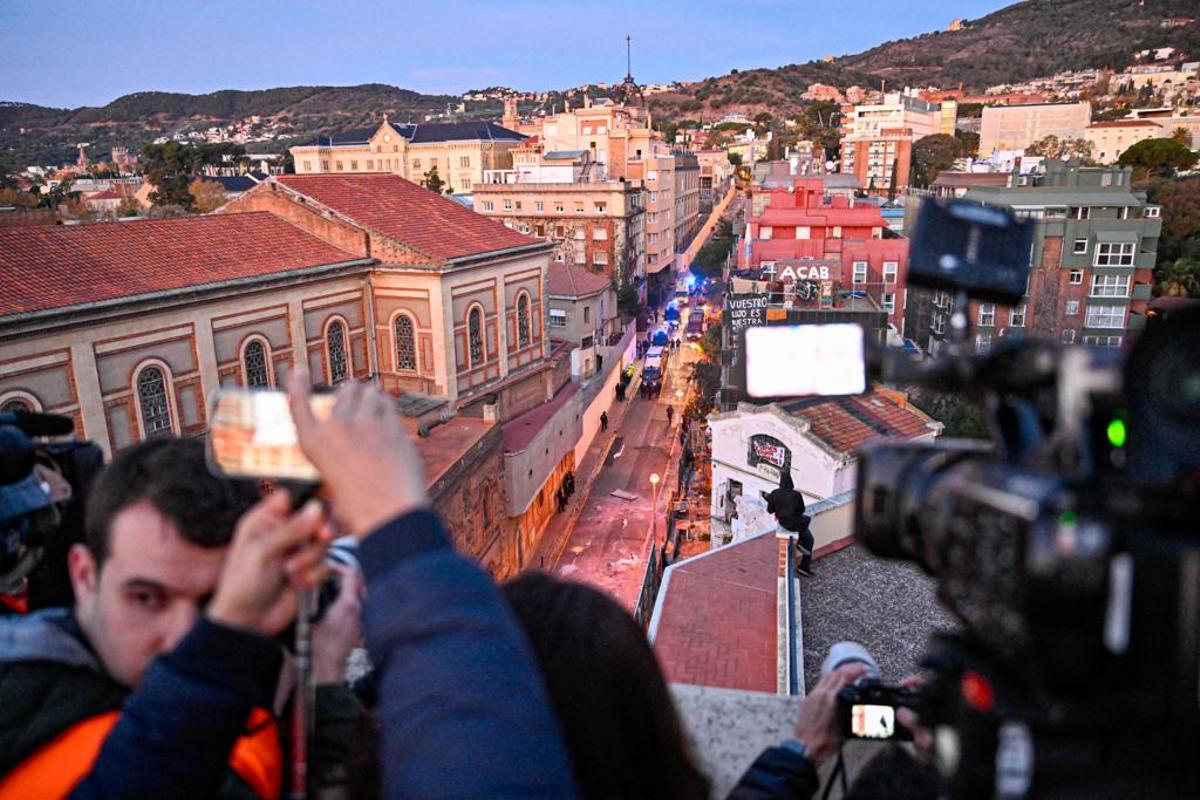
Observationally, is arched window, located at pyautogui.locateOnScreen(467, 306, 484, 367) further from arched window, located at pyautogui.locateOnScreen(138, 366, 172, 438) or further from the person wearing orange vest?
the person wearing orange vest

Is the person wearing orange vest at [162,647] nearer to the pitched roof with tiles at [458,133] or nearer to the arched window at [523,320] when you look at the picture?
the arched window at [523,320]

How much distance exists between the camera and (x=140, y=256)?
19516 millimetres

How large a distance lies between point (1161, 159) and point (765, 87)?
11324 cm

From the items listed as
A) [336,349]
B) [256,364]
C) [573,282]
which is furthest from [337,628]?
[573,282]

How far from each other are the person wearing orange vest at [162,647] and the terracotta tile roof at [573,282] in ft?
119

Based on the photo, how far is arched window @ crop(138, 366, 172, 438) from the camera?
18.7m

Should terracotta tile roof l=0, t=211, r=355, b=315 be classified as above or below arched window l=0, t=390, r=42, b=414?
above

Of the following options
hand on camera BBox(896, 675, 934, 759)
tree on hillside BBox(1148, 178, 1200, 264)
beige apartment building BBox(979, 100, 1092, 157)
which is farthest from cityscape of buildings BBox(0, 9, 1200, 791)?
beige apartment building BBox(979, 100, 1092, 157)

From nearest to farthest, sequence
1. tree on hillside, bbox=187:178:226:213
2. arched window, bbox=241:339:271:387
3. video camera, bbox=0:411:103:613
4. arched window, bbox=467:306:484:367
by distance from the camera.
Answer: video camera, bbox=0:411:103:613
arched window, bbox=241:339:271:387
arched window, bbox=467:306:484:367
tree on hillside, bbox=187:178:226:213

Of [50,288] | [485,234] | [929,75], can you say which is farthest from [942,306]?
[929,75]

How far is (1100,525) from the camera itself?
1.07 m

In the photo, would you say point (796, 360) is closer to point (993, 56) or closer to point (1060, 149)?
point (1060, 149)

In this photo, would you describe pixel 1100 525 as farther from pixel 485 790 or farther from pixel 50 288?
pixel 50 288

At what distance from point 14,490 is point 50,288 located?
1808cm
